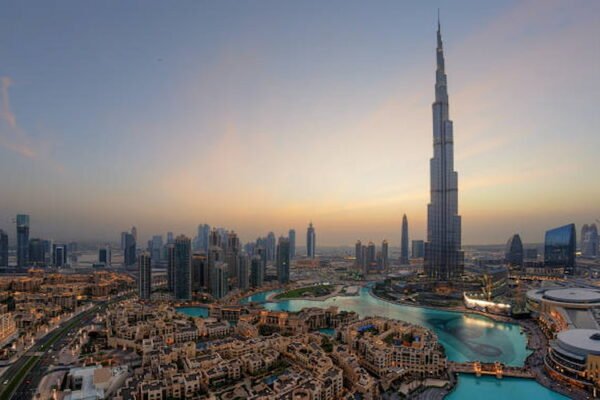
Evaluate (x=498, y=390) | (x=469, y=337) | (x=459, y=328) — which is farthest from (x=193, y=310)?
(x=498, y=390)

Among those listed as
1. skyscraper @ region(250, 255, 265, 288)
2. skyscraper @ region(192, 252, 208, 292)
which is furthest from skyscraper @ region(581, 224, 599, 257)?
skyscraper @ region(192, 252, 208, 292)

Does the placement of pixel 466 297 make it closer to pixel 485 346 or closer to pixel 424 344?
pixel 485 346

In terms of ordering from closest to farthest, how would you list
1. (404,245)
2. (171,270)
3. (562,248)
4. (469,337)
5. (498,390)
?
(498,390) < (469,337) < (171,270) < (562,248) < (404,245)

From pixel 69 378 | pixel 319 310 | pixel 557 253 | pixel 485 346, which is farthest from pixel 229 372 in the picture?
pixel 557 253

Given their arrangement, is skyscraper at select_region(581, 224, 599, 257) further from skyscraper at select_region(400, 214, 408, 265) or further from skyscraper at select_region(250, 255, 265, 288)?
skyscraper at select_region(250, 255, 265, 288)

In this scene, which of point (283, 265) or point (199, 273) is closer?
point (199, 273)

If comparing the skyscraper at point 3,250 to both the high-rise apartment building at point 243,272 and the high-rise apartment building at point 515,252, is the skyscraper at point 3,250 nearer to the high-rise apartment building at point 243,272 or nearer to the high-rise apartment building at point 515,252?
the high-rise apartment building at point 243,272

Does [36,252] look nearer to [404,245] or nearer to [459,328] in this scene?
[459,328]
